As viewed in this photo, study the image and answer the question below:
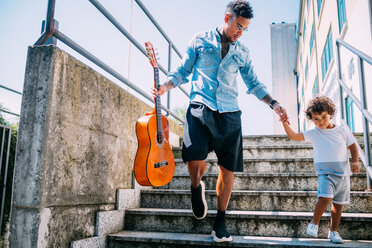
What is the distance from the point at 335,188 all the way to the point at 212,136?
3.17ft

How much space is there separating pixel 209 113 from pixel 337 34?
17.7ft

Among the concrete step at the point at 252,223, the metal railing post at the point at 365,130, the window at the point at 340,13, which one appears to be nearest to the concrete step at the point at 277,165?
the metal railing post at the point at 365,130

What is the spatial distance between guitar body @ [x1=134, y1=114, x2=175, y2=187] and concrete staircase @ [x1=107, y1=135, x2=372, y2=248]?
373 millimetres

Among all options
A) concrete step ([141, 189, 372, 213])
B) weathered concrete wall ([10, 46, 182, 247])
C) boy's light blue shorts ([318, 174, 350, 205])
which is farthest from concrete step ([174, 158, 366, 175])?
weathered concrete wall ([10, 46, 182, 247])

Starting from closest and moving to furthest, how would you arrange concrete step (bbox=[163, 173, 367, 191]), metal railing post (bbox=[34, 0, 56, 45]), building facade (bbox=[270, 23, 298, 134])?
metal railing post (bbox=[34, 0, 56, 45]) → concrete step (bbox=[163, 173, 367, 191]) → building facade (bbox=[270, 23, 298, 134])

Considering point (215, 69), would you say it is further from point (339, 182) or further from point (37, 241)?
point (37, 241)

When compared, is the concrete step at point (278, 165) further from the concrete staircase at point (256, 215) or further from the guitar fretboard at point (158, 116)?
the guitar fretboard at point (158, 116)

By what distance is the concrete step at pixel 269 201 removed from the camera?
8.24 ft

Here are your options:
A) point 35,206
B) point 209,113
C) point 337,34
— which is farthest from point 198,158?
point 337,34

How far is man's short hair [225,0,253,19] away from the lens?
2.15 meters

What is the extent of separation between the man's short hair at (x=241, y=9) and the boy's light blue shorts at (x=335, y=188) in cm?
128

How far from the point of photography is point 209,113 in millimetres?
2199

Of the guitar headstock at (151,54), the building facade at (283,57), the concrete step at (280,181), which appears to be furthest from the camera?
the building facade at (283,57)

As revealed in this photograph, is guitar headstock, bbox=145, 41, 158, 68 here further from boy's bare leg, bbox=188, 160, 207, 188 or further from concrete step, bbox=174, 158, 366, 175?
concrete step, bbox=174, 158, 366, 175
